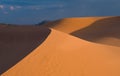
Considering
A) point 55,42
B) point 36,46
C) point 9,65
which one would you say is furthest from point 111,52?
point 9,65

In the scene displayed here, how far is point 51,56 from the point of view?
11289 millimetres

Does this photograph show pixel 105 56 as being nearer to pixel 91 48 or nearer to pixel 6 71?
pixel 91 48

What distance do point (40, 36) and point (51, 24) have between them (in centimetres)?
3490

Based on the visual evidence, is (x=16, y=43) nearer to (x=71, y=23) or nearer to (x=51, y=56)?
(x=51, y=56)

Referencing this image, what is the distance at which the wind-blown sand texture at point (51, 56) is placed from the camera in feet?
34.5

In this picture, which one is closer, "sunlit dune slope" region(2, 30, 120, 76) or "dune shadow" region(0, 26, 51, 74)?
"sunlit dune slope" region(2, 30, 120, 76)

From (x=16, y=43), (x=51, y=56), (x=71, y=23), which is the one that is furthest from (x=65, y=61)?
(x=71, y=23)

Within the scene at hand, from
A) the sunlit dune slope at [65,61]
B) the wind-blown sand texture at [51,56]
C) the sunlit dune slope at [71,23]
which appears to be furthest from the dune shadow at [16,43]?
the sunlit dune slope at [71,23]

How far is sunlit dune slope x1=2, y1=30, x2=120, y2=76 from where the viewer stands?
10.4 m

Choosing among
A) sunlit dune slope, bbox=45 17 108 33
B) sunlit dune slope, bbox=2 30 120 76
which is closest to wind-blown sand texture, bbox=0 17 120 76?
sunlit dune slope, bbox=2 30 120 76

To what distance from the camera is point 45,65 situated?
1068 centimetres

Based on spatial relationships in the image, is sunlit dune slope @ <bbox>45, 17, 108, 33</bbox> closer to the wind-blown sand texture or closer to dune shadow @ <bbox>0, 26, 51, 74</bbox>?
dune shadow @ <bbox>0, 26, 51, 74</bbox>

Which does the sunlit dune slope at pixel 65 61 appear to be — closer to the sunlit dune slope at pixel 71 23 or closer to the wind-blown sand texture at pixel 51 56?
the wind-blown sand texture at pixel 51 56

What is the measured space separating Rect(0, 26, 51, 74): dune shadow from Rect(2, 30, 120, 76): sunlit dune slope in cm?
29
